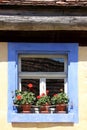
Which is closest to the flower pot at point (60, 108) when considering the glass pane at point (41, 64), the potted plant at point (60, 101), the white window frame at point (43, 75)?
the potted plant at point (60, 101)

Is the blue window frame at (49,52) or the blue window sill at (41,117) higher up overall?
the blue window frame at (49,52)

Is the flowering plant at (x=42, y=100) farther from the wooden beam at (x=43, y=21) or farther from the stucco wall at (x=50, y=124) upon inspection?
the wooden beam at (x=43, y=21)

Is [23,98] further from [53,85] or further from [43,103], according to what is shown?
[53,85]

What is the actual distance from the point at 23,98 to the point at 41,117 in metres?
0.40

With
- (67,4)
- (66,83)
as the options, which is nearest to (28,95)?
(66,83)

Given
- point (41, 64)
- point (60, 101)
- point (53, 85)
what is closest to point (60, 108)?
point (60, 101)

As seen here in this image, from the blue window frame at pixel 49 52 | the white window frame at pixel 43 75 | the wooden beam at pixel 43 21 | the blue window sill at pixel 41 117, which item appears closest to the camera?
the wooden beam at pixel 43 21

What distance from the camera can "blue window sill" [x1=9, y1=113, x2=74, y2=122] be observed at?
7629 millimetres

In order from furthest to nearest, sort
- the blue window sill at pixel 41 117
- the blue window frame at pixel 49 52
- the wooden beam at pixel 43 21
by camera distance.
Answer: the blue window frame at pixel 49 52, the blue window sill at pixel 41 117, the wooden beam at pixel 43 21

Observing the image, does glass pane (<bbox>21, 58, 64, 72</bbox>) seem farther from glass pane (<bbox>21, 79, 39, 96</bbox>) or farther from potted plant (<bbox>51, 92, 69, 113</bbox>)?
potted plant (<bbox>51, 92, 69, 113</bbox>)

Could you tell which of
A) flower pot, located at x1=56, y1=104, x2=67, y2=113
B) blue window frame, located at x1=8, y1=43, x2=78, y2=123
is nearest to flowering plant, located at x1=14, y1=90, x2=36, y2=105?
blue window frame, located at x1=8, y1=43, x2=78, y2=123

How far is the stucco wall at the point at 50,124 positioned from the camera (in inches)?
303

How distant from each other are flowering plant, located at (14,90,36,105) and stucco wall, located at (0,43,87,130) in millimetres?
200

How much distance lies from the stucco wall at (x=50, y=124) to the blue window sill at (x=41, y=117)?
0.29ft
